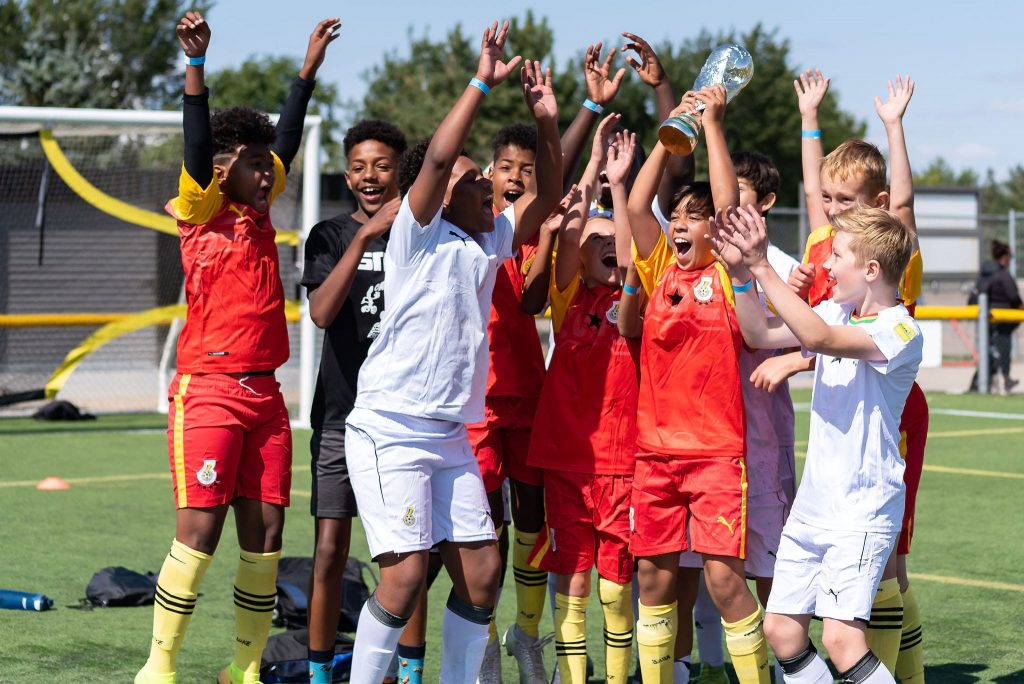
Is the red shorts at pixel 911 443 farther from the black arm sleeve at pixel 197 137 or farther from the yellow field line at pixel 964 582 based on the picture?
the black arm sleeve at pixel 197 137

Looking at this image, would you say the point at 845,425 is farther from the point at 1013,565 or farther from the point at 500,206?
the point at 1013,565

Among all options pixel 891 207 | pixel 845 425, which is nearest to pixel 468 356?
pixel 845 425

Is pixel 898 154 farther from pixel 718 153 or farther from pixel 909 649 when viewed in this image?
pixel 909 649

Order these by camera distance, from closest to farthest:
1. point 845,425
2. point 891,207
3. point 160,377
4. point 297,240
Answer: point 845,425 → point 891,207 → point 297,240 → point 160,377

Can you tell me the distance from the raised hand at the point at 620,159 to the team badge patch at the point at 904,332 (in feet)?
4.23

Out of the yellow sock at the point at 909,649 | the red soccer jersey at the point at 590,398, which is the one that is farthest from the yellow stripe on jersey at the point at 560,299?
the yellow sock at the point at 909,649

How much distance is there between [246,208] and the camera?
5262mm

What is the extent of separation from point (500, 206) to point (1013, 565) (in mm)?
3936

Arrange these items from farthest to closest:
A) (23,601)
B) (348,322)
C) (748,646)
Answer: (23,601), (348,322), (748,646)

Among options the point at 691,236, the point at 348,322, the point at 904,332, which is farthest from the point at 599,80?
the point at 904,332

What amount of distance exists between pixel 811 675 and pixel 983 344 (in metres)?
15.3

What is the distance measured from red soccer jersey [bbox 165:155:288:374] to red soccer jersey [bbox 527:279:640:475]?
1101 mm

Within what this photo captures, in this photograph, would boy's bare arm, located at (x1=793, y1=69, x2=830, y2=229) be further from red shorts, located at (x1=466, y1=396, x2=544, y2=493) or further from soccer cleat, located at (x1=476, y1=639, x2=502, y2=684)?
soccer cleat, located at (x1=476, y1=639, x2=502, y2=684)

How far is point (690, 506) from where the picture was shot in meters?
4.68
